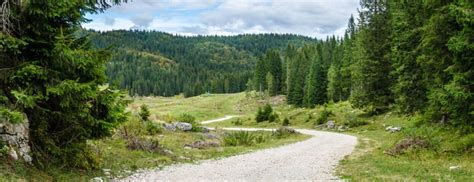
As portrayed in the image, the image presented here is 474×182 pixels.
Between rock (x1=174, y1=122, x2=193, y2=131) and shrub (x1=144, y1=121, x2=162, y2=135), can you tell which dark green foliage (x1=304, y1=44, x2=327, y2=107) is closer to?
rock (x1=174, y1=122, x2=193, y2=131)

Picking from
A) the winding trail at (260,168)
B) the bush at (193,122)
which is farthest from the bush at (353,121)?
the winding trail at (260,168)

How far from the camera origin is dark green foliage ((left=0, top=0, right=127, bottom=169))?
10891 millimetres

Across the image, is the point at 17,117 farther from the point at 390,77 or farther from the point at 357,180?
the point at 390,77

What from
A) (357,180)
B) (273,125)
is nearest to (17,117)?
(357,180)

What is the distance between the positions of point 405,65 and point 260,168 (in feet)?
59.6

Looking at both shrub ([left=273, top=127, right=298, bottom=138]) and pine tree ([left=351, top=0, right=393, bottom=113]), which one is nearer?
shrub ([left=273, top=127, right=298, bottom=138])

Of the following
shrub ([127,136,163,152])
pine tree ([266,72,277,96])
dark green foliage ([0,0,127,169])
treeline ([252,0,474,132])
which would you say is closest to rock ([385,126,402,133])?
treeline ([252,0,474,132])

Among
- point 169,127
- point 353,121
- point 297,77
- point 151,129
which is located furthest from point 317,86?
point 151,129

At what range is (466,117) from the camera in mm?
16734

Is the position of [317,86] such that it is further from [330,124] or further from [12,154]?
[12,154]

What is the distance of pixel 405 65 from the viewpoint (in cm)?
3002

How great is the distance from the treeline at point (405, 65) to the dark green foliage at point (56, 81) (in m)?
12.6

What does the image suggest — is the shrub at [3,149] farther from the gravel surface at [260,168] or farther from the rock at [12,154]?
the gravel surface at [260,168]

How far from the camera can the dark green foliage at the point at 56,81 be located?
10.9 meters
